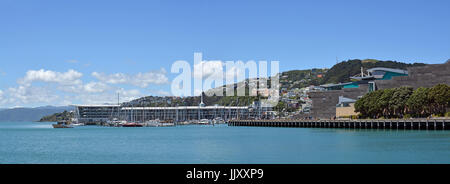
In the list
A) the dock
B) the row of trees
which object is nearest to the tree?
the row of trees

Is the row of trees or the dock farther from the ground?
the row of trees

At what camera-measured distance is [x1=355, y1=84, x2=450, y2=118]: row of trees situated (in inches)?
4469

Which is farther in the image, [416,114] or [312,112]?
[312,112]

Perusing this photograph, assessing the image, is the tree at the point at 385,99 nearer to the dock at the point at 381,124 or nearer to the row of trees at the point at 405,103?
the row of trees at the point at 405,103

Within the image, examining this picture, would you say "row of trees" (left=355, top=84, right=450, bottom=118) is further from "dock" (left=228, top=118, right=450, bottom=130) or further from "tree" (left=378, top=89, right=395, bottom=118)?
"dock" (left=228, top=118, right=450, bottom=130)

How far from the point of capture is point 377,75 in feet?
538

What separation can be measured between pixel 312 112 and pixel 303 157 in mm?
126967

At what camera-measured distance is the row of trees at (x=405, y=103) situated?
113500 millimetres

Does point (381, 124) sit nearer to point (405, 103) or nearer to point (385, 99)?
point (405, 103)

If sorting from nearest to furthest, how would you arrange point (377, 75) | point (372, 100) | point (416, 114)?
point (416, 114)
point (372, 100)
point (377, 75)
